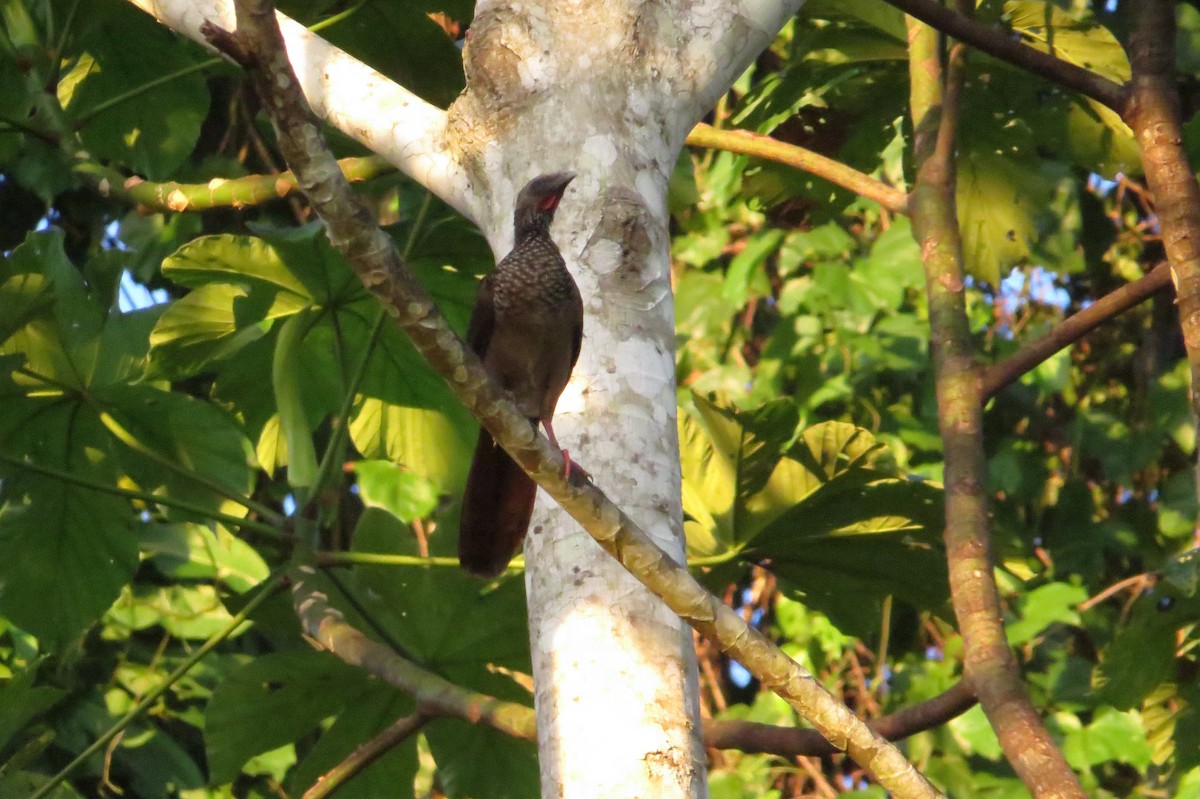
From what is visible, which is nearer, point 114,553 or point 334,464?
point 334,464

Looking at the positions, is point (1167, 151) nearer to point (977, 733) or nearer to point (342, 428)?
point (342, 428)

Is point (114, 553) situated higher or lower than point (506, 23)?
lower

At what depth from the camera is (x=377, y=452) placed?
345cm

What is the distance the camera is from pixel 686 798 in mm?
1788

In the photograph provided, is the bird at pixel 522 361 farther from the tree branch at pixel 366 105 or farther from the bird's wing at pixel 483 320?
the tree branch at pixel 366 105

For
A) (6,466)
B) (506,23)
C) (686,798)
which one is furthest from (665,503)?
(6,466)

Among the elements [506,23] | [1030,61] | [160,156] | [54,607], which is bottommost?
[54,607]

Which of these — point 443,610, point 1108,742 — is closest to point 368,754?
point 443,610

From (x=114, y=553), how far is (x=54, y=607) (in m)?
0.17

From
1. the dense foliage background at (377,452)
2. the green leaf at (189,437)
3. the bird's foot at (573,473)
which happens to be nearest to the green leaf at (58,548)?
the dense foliage background at (377,452)

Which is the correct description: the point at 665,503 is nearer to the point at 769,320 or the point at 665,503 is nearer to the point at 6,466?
the point at 6,466

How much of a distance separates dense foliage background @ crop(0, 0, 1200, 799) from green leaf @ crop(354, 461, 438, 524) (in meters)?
0.01

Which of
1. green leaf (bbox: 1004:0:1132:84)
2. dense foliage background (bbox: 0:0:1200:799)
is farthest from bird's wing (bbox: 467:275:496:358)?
green leaf (bbox: 1004:0:1132:84)

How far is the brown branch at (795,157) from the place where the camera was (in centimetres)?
295
